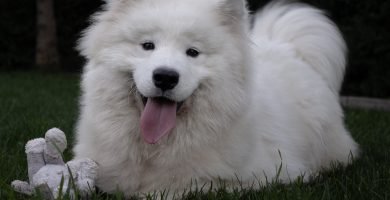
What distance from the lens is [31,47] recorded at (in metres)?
15.6

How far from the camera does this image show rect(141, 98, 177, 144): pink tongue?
9.79 ft

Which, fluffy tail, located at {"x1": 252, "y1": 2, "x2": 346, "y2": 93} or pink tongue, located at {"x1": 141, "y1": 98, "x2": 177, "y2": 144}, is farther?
fluffy tail, located at {"x1": 252, "y1": 2, "x2": 346, "y2": 93}

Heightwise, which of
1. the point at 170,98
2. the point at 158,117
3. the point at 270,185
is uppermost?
the point at 170,98

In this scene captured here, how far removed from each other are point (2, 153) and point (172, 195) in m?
1.47

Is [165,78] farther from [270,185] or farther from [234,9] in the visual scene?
[270,185]

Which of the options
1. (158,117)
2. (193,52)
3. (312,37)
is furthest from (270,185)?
(312,37)

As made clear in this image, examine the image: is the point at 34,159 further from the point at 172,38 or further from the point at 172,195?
the point at 172,38

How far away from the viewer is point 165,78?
280 centimetres

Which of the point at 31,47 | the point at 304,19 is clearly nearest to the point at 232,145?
the point at 304,19

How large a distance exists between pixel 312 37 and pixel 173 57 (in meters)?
2.01

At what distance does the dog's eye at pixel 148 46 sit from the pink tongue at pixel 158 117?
26 centimetres

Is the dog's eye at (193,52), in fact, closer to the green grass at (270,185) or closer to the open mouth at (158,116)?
the open mouth at (158,116)

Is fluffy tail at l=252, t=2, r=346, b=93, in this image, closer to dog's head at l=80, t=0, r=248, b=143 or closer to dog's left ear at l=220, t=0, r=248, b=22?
dog's left ear at l=220, t=0, r=248, b=22

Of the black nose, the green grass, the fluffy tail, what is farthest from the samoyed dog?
the fluffy tail
